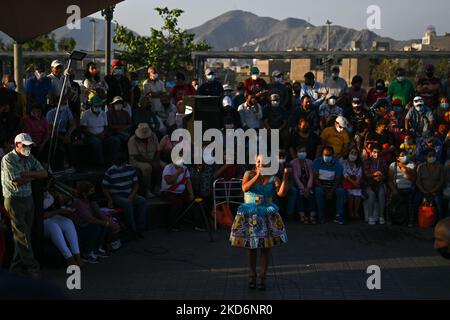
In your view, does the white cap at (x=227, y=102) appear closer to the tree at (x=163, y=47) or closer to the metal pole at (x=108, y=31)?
the metal pole at (x=108, y=31)

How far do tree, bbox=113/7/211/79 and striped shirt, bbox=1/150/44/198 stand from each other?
786 inches

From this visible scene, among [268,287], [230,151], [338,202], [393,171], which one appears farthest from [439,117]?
[268,287]

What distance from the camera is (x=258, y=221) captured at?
25.5 feet

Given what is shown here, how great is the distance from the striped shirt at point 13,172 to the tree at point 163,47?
65.5 ft

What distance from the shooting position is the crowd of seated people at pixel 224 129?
10.4 metres

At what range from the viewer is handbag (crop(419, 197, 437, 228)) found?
1162 cm

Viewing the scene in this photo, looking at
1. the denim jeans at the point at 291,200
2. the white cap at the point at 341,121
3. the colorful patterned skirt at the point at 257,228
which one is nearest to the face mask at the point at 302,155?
the denim jeans at the point at 291,200

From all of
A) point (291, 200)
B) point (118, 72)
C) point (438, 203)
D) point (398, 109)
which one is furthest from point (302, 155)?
point (118, 72)

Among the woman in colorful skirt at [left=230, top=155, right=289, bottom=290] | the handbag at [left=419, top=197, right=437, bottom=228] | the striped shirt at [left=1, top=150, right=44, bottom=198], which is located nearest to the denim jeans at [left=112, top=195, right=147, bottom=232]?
the striped shirt at [left=1, top=150, right=44, bottom=198]

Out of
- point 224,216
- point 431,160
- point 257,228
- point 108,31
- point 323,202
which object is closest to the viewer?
point 257,228

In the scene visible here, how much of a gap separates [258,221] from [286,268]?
60.2 inches

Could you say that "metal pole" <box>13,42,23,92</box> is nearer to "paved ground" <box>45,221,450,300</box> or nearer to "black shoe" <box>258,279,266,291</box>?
A: "paved ground" <box>45,221,450,300</box>

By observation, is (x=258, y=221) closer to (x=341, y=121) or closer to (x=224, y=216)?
(x=224, y=216)
